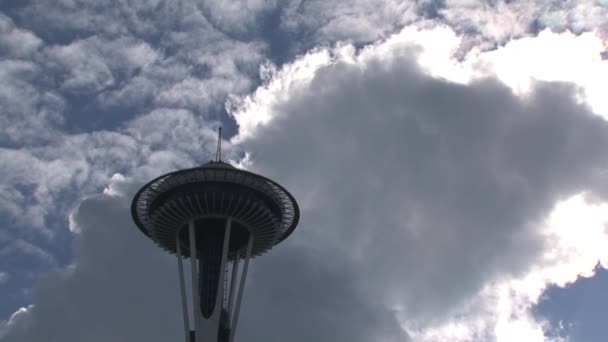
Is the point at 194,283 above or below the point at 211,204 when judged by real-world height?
below

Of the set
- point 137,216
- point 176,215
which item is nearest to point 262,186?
point 176,215

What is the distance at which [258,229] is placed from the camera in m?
101

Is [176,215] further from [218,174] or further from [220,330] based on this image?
[220,330]

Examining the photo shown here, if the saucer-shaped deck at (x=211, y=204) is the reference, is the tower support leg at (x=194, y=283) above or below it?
below

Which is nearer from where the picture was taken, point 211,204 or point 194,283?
point 194,283

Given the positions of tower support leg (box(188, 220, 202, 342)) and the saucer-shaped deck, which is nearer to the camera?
tower support leg (box(188, 220, 202, 342))

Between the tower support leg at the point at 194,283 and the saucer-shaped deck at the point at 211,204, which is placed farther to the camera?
the saucer-shaped deck at the point at 211,204

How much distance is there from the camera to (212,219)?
9938 cm

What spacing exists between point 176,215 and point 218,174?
8493mm

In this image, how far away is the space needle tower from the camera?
95625 millimetres

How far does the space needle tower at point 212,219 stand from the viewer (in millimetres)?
95625

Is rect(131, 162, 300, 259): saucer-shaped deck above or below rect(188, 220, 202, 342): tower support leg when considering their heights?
above

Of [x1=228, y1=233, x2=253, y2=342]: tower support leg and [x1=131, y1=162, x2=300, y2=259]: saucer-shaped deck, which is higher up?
[x1=131, y1=162, x2=300, y2=259]: saucer-shaped deck

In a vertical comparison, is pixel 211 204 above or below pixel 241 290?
above
